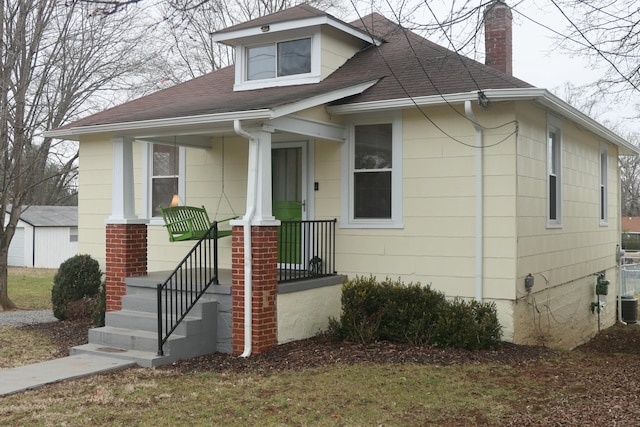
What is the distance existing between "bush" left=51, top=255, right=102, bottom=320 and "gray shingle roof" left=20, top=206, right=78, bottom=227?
22.5m

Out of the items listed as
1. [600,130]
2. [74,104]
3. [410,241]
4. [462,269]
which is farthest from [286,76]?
[74,104]

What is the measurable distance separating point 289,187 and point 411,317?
3107 millimetres

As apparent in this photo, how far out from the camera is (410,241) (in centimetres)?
946

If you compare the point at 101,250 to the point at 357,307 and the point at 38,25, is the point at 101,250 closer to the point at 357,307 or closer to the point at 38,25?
the point at 38,25

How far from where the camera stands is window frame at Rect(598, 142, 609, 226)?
554 inches

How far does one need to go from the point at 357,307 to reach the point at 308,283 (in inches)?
28.8

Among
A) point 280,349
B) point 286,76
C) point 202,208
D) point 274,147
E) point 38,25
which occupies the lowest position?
point 280,349

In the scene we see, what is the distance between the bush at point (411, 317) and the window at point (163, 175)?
414 centimetres

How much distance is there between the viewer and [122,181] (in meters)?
9.82

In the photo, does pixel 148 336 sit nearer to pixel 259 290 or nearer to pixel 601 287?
pixel 259 290

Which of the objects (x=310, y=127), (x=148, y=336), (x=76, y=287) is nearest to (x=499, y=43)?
(x=310, y=127)

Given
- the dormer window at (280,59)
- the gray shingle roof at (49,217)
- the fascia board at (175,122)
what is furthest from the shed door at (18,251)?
the dormer window at (280,59)

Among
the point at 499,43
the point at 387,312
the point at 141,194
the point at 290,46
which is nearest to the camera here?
the point at 387,312

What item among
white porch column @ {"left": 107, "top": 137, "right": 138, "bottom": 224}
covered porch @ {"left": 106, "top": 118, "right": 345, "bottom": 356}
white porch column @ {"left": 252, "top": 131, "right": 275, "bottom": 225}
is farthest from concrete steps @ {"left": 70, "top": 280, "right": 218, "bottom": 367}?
white porch column @ {"left": 107, "top": 137, "right": 138, "bottom": 224}
